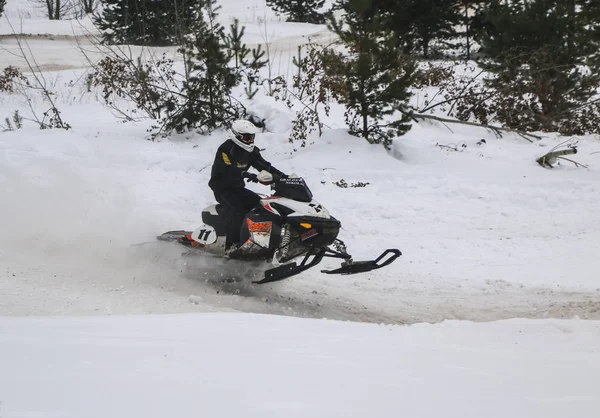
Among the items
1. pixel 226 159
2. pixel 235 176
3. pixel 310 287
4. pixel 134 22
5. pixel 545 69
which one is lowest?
pixel 310 287

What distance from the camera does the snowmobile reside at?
6113 millimetres

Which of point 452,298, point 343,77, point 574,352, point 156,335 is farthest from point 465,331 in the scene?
point 343,77

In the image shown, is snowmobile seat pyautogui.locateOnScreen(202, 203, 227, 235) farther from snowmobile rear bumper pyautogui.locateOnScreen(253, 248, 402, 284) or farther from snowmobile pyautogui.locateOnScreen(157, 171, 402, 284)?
snowmobile rear bumper pyautogui.locateOnScreen(253, 248, 402, 284)

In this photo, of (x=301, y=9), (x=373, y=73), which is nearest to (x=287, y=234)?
(x=373, y=73)

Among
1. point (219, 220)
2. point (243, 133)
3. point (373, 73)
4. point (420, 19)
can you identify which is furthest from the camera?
point (420, 19)

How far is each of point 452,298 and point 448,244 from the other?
5.98ft

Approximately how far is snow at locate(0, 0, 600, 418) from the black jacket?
115 centimetres

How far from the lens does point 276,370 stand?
3424mm

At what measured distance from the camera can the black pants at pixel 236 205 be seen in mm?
6738

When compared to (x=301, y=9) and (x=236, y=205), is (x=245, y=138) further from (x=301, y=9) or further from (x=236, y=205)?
(x=301, y=9)

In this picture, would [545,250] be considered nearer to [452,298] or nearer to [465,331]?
[452,298]

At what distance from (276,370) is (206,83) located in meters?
9.41

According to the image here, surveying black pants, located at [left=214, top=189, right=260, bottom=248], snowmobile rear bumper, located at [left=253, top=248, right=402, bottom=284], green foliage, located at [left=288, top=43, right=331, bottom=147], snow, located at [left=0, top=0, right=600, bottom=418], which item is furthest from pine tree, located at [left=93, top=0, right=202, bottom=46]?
snowmobile rear bumper, located at [left=253, top=248, right=402, bottom=284]

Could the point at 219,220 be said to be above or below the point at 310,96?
below
